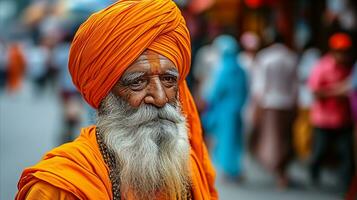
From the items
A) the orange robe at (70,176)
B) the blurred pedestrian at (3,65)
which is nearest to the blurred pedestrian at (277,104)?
the orange robe at (70,176)

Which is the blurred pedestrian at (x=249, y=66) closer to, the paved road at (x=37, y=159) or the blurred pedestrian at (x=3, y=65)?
the paved road at (x=37, y=159)

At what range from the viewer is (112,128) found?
2.63 metres

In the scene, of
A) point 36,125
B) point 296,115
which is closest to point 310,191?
point 296,115

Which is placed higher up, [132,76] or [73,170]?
[132,76]

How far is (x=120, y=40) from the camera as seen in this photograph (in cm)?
251

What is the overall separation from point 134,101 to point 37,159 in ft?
22.2

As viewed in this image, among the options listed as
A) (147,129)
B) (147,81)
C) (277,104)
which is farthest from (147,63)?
(277,104)

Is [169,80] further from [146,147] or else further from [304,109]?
[304,109]

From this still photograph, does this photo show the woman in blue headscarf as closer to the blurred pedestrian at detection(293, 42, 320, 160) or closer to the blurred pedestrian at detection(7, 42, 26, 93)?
the blurred pedestrian at detection(293, 42, 320, 160)

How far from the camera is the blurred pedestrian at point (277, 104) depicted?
312 inches

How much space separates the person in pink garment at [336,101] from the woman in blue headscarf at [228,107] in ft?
3.46

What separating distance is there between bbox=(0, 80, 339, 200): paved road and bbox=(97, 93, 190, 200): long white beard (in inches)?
175

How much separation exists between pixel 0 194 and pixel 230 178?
297 cm

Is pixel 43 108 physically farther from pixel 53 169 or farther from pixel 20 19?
pixel 20 19
